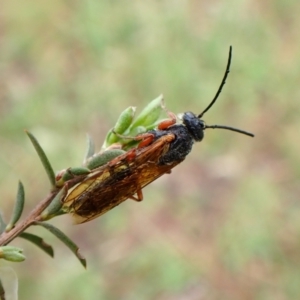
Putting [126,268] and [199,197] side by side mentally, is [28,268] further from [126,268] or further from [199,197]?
[199,197]

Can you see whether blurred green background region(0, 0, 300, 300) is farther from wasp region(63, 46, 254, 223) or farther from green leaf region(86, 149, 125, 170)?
green leaf region(86, 149, 125, 170)

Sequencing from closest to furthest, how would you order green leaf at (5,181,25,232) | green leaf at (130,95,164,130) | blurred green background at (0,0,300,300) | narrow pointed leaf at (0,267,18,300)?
narrow pointed leaf at (0,267,18,300)
green leaf at (5,181,25,232)
green leaf at (130,95,164,130)
blurred green background at (0,0,300,300)

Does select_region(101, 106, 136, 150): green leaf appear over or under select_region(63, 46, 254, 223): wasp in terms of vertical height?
over

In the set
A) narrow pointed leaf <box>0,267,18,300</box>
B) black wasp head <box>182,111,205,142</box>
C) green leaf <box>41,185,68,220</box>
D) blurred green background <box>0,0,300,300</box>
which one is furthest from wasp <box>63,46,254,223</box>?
blurred green background <box>0,0,300,300</box>

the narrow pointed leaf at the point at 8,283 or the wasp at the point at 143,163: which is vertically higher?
the wasp at the point at 143,163

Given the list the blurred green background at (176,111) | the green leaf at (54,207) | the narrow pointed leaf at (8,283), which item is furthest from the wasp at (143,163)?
Result: the blurred green background at (176,111)

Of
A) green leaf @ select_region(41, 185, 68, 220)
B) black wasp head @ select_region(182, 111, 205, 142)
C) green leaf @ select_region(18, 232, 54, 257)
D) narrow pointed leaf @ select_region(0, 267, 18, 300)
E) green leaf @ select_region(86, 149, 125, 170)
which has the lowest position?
narrow pointed leaf @ select_region(0, 267, 18, 300)

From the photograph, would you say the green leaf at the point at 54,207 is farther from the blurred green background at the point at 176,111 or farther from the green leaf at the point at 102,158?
the blurred green background at the point at 176,111

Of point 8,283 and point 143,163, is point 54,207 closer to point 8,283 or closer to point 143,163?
point 8,283
